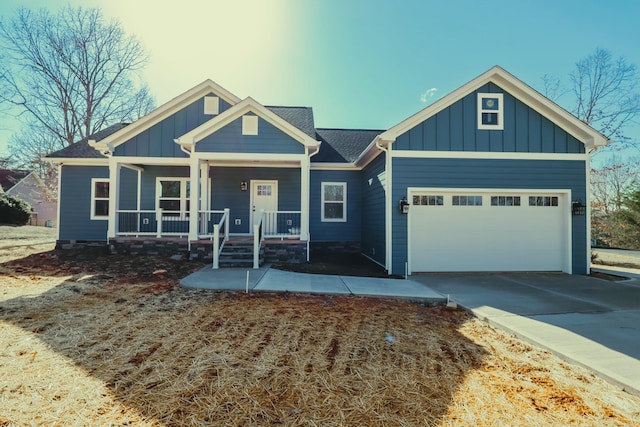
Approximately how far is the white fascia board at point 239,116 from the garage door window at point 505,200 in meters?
5.21

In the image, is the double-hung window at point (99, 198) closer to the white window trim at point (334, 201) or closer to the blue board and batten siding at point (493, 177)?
the white window trim at point (334, 201)

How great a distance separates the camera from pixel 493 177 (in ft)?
27.3

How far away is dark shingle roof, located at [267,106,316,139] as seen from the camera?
38.0ft

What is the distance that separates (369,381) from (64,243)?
12.8 meters

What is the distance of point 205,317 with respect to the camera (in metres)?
4.41

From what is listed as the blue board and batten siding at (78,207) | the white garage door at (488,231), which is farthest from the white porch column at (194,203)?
the white garage door at (488,231)

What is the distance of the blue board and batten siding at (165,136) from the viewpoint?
9828 mm

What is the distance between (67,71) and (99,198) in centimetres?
1418

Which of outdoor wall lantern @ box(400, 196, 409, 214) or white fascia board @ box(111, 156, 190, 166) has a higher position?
white fascia board @ box(111, 156, 190, 166)

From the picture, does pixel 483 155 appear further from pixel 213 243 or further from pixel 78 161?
pixel 78 161

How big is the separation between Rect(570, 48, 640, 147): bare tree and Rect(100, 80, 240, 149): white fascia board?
20.2 meters

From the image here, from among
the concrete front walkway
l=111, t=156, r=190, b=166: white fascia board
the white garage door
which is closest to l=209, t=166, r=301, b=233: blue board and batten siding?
l=111, t=156, r=190, b=166: white fascia board

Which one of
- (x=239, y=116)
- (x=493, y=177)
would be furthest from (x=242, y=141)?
(x=493, y=177)

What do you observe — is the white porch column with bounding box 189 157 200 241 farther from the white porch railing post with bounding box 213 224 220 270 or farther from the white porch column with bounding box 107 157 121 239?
the white porch column with bounding box 107 157 121 239
